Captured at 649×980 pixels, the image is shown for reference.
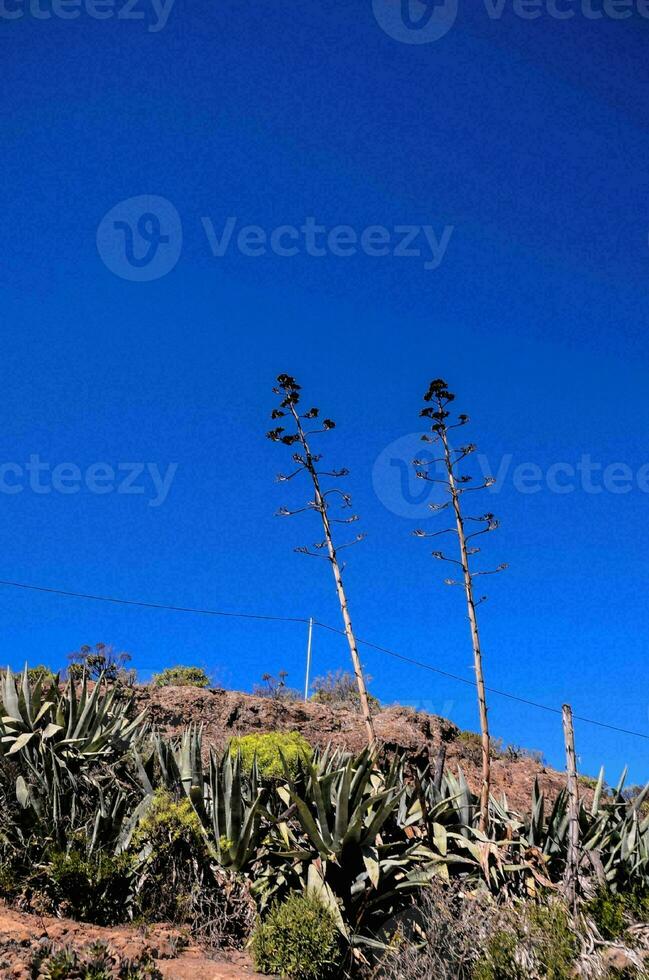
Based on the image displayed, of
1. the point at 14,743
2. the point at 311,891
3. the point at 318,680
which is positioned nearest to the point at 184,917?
the point at 311,891

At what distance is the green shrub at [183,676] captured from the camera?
19844 millimetres

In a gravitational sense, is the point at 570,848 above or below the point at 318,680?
below

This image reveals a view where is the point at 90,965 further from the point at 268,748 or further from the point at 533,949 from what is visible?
the point at 268,748

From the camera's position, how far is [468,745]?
1565 cm

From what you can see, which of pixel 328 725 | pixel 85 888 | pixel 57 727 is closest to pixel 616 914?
pixel 85 888

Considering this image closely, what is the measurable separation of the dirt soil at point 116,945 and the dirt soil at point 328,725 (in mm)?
7199

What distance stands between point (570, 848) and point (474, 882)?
979mm

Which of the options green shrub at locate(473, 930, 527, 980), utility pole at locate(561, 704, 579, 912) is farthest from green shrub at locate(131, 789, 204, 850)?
utility pole at locate(561, 704, 579, 912)

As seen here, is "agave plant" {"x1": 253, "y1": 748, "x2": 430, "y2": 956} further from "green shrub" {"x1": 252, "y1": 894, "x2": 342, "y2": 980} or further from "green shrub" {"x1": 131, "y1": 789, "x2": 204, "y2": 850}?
"green shrub" {"x1": 131, "y1": 789, "x2": 204, "y2": 850}

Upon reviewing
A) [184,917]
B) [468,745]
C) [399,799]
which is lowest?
[184,917]

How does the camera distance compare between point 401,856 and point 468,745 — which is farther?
point 468,745

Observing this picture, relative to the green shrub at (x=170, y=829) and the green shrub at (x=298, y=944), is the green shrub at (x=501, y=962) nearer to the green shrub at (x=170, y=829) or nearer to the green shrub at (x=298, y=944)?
the green shrub at (x=298, y=944)

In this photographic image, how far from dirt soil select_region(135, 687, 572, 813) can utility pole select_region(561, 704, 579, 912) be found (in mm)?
6678

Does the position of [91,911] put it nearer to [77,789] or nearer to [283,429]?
[77,789]
